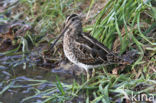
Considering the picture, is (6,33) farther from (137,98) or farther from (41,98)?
(137,98)

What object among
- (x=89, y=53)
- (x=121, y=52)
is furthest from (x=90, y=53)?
(x=121, y=52)

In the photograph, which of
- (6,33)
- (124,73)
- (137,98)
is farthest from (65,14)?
(137,98)

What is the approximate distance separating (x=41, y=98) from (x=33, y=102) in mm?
129

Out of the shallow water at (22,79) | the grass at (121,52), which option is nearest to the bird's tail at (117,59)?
the grass at (121,52)

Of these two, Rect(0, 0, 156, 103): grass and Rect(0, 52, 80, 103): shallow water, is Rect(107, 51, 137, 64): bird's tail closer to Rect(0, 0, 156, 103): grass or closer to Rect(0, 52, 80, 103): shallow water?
Rect(0, 0, 156, 103): grass

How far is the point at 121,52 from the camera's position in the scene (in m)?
4.80

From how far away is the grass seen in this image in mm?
4148

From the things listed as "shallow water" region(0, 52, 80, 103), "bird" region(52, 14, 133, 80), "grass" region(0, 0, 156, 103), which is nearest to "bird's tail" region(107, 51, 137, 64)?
"bird" region(52, 14, 133, 80)

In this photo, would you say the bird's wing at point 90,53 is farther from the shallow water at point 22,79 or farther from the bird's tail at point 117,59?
the shallow water at point 22,79

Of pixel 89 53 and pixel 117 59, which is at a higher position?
pixel 89 53

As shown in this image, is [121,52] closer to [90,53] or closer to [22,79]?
[90,53]

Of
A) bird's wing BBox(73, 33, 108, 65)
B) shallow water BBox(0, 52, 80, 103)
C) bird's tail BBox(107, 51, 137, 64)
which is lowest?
shallow water BBox(0, 52, 80, 103)

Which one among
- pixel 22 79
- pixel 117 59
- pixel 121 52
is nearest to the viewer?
pixel 117 59

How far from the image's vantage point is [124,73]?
4.69 m
